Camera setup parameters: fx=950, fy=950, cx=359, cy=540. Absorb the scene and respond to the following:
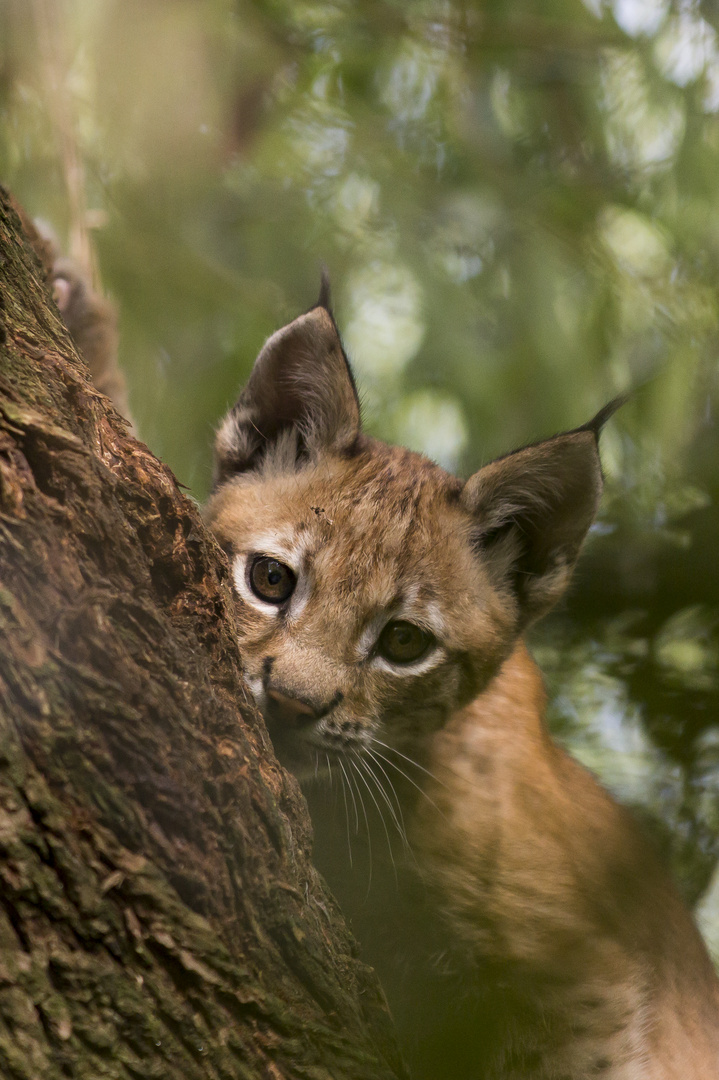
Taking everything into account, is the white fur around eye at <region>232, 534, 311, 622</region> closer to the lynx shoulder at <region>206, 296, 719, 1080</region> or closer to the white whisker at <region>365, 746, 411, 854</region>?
the lynx shoulder at <region>206, 296, 719, 1080</region>

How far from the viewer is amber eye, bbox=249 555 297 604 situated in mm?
3664

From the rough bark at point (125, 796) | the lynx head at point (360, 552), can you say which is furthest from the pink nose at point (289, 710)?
the rough bark at point (125, 796)

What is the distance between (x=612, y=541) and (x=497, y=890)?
1.65 metres

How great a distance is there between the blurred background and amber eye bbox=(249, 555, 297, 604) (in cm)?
121

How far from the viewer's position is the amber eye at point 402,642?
374cm

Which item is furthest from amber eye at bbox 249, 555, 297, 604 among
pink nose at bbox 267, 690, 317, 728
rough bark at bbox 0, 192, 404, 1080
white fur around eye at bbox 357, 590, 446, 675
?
rough bark at bbox 0, 192, 404, 1080

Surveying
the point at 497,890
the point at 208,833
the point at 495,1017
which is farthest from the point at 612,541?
the point at 208,833

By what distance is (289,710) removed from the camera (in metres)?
3.29

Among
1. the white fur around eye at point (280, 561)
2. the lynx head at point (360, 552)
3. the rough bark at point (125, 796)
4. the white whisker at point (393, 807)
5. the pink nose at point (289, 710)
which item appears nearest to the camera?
the rough bark at point (125, 796)

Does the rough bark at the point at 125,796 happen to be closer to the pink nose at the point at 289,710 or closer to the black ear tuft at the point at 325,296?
the pink nose at the point at 289,710

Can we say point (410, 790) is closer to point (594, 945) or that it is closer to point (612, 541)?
Answer: point (594, 945)

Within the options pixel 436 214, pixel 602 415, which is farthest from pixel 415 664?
pixel 436 214

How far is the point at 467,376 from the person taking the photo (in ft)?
16.8

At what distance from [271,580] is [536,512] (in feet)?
4.08
